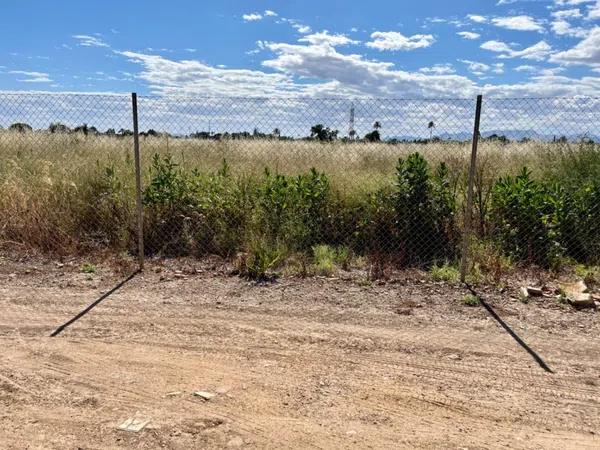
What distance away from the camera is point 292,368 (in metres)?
4.06

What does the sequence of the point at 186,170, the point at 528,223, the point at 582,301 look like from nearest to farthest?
the point at 582,301 < the point at 528,223 < the point at 186,170

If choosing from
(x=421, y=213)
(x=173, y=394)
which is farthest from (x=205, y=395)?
(x=421, y=213)

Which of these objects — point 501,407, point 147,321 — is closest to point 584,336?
point 501,407

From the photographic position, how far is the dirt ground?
320cm

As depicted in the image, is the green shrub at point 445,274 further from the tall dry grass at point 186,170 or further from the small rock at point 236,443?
the small rock at point 236,443

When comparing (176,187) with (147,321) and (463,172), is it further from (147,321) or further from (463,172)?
(463,172)

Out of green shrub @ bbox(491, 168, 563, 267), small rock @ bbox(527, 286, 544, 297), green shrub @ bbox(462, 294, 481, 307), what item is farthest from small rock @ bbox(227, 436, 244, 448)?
green shrub @ bbox(491, 168, 563, 267)

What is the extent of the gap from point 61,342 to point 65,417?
52.2 inches

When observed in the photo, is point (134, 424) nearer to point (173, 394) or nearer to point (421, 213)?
point (173, 394)

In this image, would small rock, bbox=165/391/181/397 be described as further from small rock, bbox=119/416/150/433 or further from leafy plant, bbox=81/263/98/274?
leafy plant, bbox=81/263/98/274

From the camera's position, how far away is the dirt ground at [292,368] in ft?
10.5

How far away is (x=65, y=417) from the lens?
10.9ft

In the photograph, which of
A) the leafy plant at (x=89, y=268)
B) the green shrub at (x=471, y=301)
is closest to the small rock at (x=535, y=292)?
the green shrub at (x=471, y=301)

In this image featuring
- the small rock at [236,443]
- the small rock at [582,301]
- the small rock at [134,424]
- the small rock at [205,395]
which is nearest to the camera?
the small rock at [236,443]
